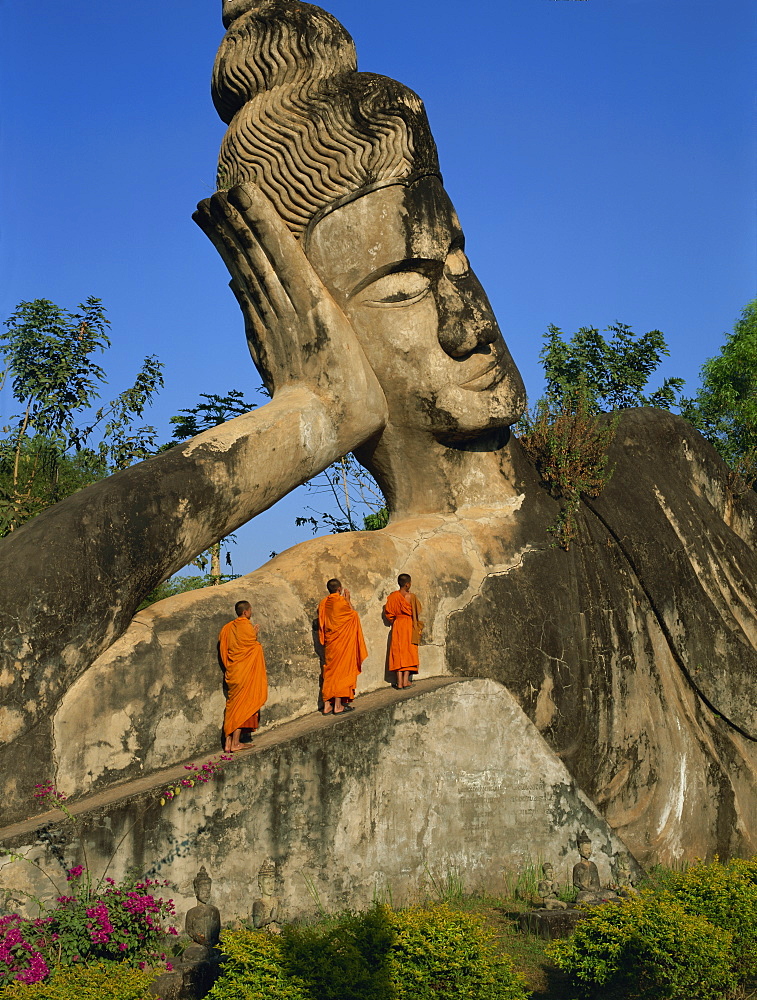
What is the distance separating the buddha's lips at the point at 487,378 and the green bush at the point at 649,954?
4058 mm

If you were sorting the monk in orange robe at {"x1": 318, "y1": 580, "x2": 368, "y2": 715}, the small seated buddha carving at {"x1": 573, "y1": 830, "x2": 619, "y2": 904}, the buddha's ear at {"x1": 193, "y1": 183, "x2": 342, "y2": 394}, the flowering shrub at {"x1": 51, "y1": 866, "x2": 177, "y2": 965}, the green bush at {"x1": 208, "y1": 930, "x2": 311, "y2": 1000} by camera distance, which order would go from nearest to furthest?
the green bush at {"x1": 208, "y1": 930, "x2": 311, "y2": 1000} < the flowering shrub at {"x1": 51, "y1": 866, "x2": 177, "y2": 965} < the small seated buddha carving at {"x1": 573, "y1": 830, "x2": 619, "y2": 904} < the monk in orange robe at {"x1": 318, "y1": 580, "x2": 368, "y2": 715} < the buddha's ear at {"x1": 193, "y1": 183, "x2": 342, "y2": 394}

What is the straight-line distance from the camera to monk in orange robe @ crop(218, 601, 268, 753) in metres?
6.40

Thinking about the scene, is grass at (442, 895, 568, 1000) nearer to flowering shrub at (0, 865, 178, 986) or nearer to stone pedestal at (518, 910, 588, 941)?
stone pedestal at (518, 910, 588, 941)

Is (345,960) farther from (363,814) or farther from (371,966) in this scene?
(363,814)

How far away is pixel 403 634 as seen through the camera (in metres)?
7.03

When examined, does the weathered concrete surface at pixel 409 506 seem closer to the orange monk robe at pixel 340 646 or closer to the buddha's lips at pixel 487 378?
the buddha's lips at pixel 487 378

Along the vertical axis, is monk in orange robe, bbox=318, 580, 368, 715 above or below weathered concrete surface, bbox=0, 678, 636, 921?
above

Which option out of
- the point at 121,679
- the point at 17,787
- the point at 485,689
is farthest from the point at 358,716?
the point at 17,787

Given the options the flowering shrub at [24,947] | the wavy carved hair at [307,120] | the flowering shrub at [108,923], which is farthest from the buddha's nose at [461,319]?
the flowering shrub at [24,947]

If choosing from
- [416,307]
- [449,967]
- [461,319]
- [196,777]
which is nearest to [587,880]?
[449,967]

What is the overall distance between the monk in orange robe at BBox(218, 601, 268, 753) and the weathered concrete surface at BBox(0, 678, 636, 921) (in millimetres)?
172

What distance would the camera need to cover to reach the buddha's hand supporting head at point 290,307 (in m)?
7.53

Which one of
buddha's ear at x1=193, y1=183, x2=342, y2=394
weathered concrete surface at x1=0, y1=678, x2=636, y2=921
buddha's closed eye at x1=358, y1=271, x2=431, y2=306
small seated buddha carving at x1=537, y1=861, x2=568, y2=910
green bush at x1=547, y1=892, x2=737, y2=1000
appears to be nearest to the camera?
green bush at x1=547, y1=892, x2=737, y2=1000

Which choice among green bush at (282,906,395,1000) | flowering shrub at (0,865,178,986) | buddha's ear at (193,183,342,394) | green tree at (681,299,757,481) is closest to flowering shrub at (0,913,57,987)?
flowering shrub at (0,865,178,986)
